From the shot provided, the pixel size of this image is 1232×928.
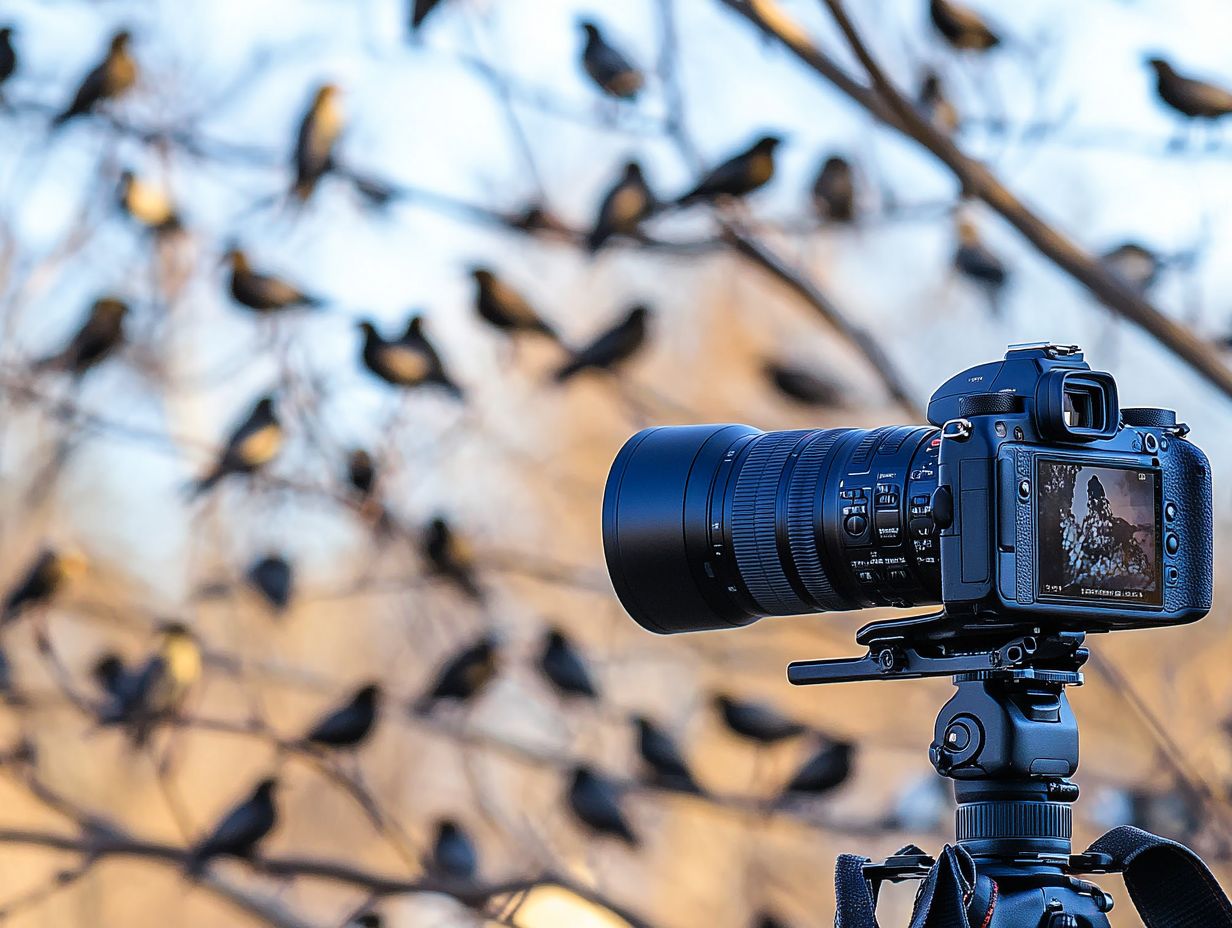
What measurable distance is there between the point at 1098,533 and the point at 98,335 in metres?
2.68

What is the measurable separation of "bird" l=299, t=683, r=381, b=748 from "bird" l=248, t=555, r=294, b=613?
0.23 m

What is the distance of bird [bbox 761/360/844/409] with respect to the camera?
3.45 meters

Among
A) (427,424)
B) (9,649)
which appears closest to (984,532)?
(427,424)

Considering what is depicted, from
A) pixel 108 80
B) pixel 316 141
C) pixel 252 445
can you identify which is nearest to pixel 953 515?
pixel 252 445

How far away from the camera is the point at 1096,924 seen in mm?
1112

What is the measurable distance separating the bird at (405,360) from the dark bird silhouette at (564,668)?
0.54 metres

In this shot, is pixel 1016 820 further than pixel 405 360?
No

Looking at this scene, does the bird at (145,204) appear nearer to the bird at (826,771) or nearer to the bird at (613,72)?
the bird at (613,72)

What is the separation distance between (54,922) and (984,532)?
10.7 ft

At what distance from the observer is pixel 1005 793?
1131 millimetres

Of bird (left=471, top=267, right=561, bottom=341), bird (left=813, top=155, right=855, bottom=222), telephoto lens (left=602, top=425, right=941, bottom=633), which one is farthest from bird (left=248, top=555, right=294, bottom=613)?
telephoto lens (left=602, top=425, right=941, bottom=633)

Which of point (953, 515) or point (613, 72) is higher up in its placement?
point (613, 72)

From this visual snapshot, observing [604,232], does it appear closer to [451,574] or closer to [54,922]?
[451,574]

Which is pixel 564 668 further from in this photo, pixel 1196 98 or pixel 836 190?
pixel 1196 98
